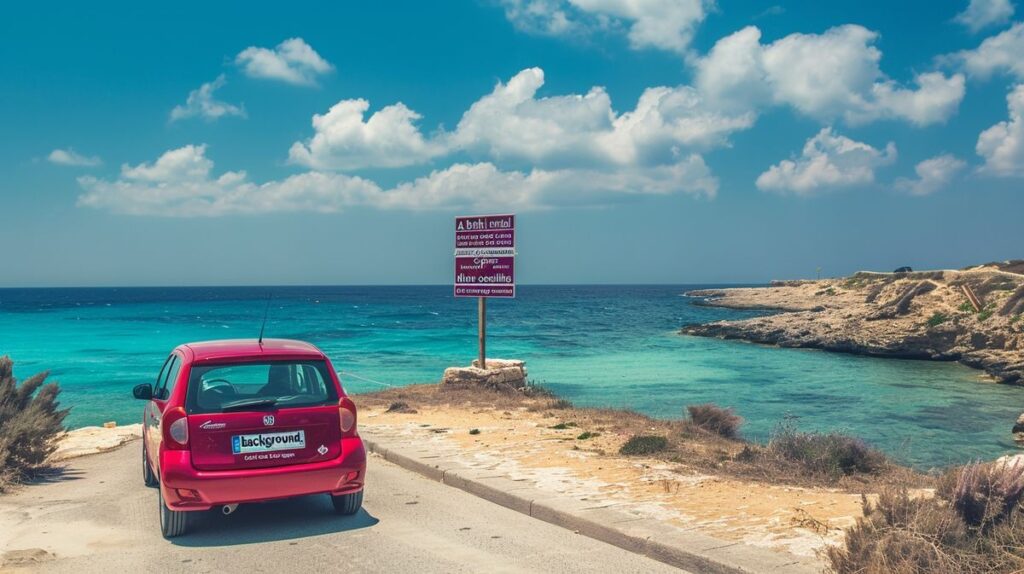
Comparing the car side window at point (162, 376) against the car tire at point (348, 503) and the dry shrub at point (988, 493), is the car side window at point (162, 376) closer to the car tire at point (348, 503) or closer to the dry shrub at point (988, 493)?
the car tire at point (348, 503)

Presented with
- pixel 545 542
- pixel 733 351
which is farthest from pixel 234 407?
pixel 733 351

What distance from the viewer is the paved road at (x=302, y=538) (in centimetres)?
573

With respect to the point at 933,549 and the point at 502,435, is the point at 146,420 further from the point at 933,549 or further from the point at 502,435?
the point at 933,549

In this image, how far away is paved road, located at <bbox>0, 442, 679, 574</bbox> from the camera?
18.8 ft

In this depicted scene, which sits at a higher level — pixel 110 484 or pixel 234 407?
pixel 234 407

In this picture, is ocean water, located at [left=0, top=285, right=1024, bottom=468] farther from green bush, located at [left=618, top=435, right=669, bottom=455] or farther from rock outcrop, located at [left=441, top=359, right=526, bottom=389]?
green bush, located at [left=618, top=435, right=669, bottom=455]

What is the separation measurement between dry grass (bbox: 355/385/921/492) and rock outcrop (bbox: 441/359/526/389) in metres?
0.21

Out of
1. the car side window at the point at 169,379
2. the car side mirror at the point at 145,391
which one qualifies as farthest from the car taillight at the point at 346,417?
the car side mirror at the point at 145,391

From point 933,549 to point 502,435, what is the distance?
7348mm

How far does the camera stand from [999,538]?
453 cm

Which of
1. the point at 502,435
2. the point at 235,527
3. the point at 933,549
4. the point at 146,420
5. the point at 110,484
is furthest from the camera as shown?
the point at 502,435

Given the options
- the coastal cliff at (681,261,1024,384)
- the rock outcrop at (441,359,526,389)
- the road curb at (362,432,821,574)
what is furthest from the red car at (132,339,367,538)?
the coastal cliff at (681,261,1024,384)

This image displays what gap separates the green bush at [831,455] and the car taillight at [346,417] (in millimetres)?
5074

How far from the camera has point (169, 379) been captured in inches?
287
